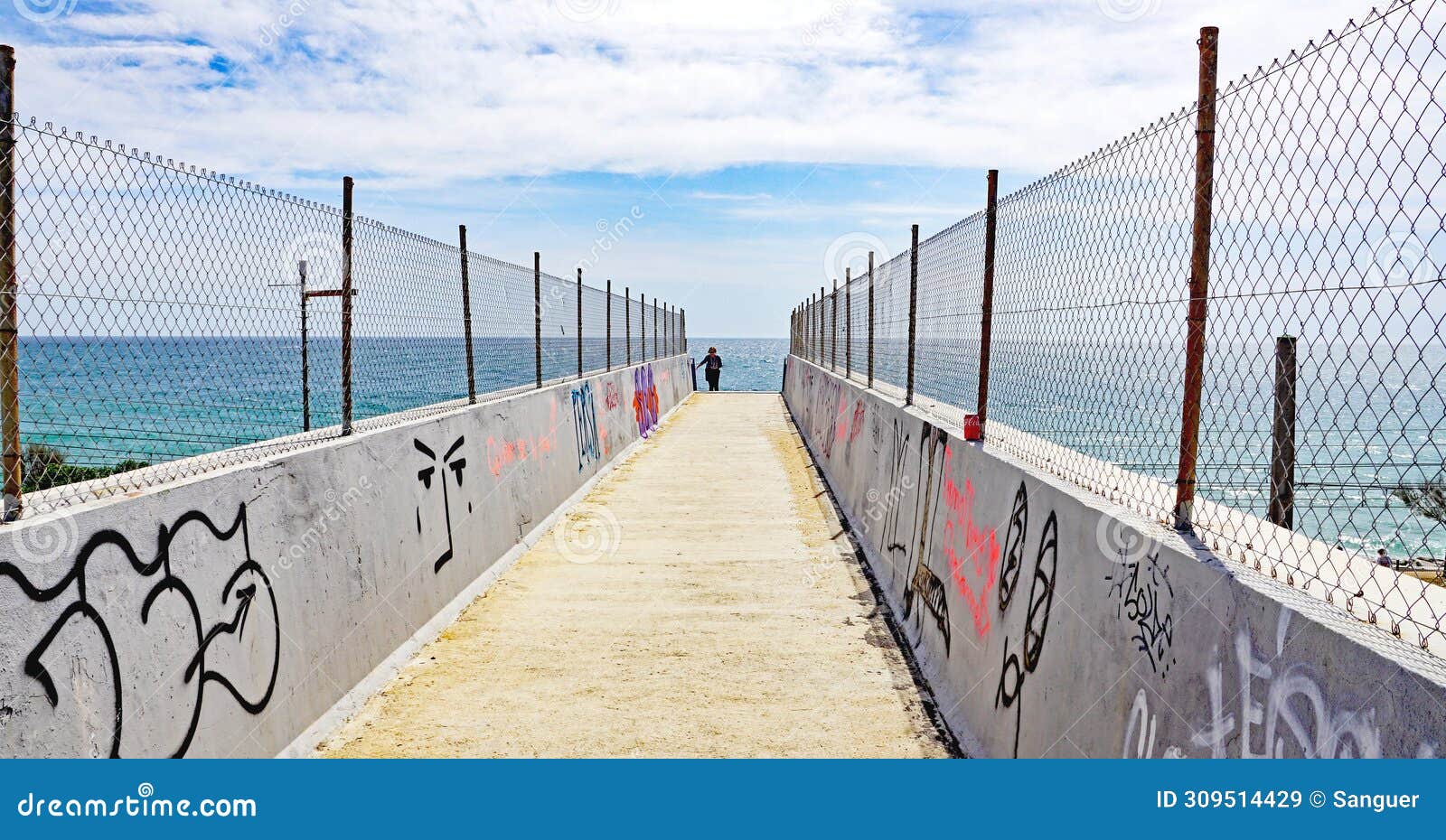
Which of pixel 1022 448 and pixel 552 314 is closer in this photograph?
pixel 1022 448

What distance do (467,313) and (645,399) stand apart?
40.6 feet

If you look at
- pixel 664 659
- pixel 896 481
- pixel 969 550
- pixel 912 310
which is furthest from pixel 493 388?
pixel 969 550

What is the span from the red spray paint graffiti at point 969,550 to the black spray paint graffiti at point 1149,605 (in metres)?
1.56

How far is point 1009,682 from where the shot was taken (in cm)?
469

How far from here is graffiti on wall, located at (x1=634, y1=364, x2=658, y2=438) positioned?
66.8 feet

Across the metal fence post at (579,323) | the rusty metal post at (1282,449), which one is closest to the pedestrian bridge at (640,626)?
the rusty metal post at (1282,449)

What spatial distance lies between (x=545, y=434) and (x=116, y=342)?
6.73 metres

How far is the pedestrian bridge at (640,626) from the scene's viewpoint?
9.82ft

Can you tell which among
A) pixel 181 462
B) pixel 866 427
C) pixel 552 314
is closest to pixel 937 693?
pixel 181 462

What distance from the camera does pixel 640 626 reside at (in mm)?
7207

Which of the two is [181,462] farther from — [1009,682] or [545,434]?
[545,434]

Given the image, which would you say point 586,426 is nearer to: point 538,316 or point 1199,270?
point 538,316

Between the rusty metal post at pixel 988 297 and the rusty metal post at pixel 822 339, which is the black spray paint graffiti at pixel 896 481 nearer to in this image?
the rusty metal post at pixel 988 297

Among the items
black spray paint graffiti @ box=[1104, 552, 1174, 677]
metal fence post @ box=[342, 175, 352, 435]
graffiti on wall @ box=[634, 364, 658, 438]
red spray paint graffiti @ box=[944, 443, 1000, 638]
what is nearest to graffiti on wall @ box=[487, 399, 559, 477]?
metal fence post @ box=[342, 175, 352, 435]
